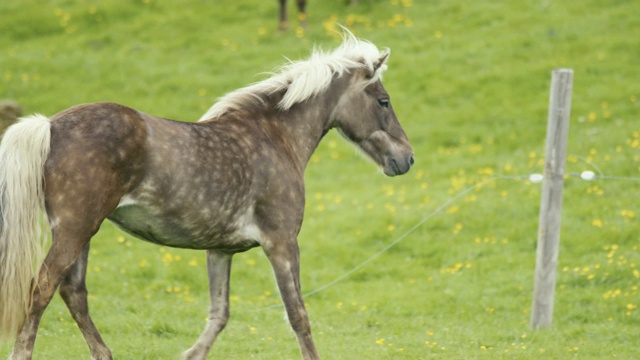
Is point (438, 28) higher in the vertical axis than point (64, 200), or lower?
higher

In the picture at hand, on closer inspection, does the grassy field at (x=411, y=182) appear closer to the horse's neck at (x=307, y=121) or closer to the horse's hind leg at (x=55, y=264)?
the horse's neck at (x=307, y=121)

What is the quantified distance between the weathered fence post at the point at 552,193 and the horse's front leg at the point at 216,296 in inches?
151

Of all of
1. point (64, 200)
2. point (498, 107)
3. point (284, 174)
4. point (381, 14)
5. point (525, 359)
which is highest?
point (381, 14)

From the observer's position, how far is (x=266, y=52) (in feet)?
70.3

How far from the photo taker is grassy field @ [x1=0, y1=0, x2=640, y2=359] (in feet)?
30.9

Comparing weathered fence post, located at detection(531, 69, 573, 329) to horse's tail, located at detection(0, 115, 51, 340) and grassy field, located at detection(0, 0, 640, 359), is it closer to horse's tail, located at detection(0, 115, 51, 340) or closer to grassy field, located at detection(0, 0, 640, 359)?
grassy field, located at detection(0, 0, 640, 359)

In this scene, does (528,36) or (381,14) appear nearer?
(528,36)

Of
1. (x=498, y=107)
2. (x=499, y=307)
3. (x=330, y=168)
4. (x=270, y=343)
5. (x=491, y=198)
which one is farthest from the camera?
(x=498, y=107)

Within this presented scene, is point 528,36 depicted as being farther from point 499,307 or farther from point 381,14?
point 499,307

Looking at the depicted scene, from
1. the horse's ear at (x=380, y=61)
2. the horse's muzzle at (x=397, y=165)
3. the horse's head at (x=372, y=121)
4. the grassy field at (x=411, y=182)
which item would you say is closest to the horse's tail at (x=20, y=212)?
the grassy field at (x=411, y=182)

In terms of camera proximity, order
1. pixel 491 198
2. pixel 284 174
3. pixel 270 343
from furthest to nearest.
Result: pixel 491 198
pixel 270 343
pixel 284 174

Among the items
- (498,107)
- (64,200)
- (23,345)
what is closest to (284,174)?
(64,200)

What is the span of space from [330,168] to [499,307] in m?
6.68

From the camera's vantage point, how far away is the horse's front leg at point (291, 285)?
6578 millimetres
